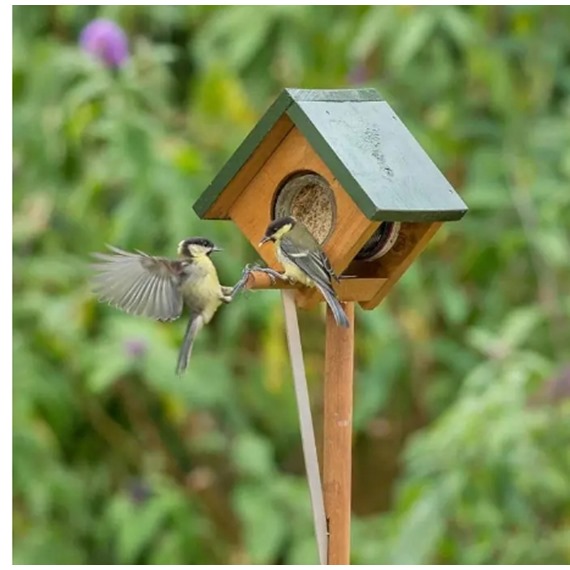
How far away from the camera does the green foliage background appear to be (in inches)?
152

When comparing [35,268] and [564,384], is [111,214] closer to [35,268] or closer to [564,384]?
[35,268]

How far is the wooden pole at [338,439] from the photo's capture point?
2391 mm

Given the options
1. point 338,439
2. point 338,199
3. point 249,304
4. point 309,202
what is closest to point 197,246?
point 309,202

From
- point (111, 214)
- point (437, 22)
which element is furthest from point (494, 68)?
point (111, 214)

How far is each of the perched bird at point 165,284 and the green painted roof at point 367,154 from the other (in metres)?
0.16

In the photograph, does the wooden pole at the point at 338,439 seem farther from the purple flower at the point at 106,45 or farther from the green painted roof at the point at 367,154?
the purple flower at the point at 106,45

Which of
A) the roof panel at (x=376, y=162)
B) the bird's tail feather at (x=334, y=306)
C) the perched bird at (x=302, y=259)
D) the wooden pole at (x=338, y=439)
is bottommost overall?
the wooden pole at (x=338, y=439)

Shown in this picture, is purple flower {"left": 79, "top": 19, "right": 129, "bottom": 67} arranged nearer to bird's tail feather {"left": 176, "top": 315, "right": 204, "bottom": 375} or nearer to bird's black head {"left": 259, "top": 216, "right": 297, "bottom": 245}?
bird's tail feather {"left": 176, "top": 315, "right": 204, "bottom": 375}

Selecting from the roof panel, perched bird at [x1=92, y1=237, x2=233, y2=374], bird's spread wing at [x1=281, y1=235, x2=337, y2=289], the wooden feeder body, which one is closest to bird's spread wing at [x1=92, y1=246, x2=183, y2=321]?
perched bird at [x1=92, y1=237, x2=233, y2=374]

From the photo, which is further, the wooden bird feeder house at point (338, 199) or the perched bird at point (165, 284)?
the perched bird at point (165, 284)

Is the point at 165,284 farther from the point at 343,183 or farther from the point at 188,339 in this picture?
the point at 343,183

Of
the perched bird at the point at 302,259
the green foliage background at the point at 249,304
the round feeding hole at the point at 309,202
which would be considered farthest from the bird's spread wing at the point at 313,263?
the green foliage background at the point at 249,304

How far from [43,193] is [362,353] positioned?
3.93ft

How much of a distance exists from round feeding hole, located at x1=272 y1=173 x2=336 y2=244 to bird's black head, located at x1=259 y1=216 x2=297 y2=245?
0.29ft
